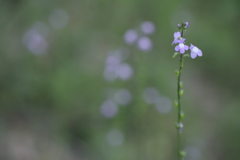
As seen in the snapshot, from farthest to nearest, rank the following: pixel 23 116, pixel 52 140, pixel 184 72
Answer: pixel 184 72 → pixel 23 116 → pixel 52 140

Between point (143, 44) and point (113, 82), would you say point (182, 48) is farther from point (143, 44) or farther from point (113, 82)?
point (113, 82)

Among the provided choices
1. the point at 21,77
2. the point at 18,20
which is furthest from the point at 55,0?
the point at 21,77

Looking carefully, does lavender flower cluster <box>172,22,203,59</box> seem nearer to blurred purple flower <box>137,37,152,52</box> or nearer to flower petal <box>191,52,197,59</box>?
flower petal <box>191,52,197,59</box>

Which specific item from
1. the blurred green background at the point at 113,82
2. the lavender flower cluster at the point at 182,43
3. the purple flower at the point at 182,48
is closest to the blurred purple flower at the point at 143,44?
the blurred green background at the point at 113,82

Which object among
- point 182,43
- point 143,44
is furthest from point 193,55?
point 143,44

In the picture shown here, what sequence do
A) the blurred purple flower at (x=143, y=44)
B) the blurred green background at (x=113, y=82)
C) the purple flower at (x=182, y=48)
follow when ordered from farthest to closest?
1. the blurred green background at (x=113, y=82)
2. the blurred purple flower at (x=143, y=44)
3. the purple flower at (x=182, y=48)

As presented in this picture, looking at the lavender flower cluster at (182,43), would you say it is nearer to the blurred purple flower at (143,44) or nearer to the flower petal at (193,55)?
the flower petal at (193,55)

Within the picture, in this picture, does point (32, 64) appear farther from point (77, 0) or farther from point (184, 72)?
point (184, 72)

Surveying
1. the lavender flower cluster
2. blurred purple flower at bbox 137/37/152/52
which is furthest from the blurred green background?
the lavender flower cluster

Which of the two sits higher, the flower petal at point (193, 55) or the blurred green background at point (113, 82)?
the blurred green background at point (113, 82)
